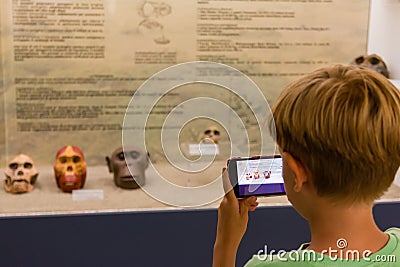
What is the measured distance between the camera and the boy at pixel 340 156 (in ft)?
2.43

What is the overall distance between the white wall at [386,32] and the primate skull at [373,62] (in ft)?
0.07

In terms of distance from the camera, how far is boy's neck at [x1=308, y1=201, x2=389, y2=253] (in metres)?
0.79

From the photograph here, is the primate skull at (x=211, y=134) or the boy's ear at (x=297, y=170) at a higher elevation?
the boy's ear at (x=297, y=170)

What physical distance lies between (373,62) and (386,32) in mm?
127

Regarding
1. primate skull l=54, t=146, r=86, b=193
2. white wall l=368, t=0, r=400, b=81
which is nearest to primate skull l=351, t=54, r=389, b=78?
white wall l=368, t=0, r=400, b=81

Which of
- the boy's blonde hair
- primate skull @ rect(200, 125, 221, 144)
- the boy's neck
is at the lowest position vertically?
primate skull @ rect(200, 125, 221, 144)

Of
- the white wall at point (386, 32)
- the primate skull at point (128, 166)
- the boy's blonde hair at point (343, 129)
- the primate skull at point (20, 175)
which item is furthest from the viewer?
the white wall at point (386, 32)

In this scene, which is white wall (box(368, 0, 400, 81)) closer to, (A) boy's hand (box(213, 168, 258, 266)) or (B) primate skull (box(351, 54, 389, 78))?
(B) primate skull (box(351, 54, 389, 78))

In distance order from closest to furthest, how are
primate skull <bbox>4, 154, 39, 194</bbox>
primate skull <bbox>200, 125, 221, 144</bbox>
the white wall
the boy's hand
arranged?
the boy's hand → primate skull <bbox>4, 154, 39, 194</bbox> → primate skull <bbox>200, 125, 221, 144</bbox> → the white wall

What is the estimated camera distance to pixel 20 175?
6.49ft

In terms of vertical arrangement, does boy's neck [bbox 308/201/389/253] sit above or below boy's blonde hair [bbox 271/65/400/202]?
below

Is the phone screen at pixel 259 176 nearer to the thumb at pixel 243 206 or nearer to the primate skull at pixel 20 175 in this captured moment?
the thumb at pixel 243 206

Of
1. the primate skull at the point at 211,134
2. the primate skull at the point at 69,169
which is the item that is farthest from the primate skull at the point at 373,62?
the primate skull at the point at 69,169

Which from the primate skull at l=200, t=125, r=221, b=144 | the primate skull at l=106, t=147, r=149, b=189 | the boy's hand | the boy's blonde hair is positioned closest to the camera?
the boy's blonde hair
